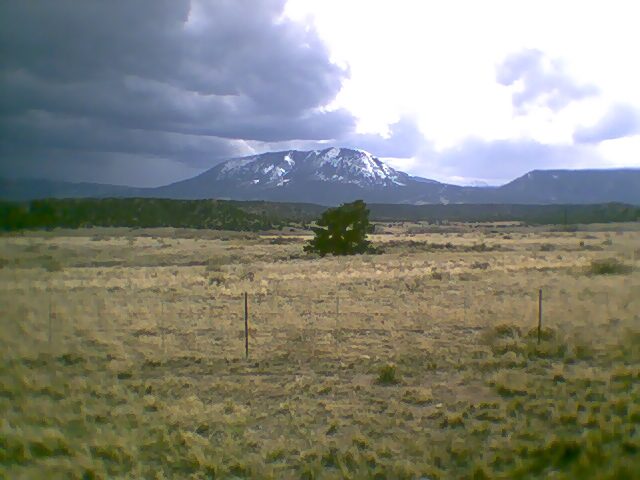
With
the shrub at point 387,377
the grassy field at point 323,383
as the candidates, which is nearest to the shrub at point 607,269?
the grassy field at point 323,383

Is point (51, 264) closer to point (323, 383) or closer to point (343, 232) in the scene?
point (343, 232)

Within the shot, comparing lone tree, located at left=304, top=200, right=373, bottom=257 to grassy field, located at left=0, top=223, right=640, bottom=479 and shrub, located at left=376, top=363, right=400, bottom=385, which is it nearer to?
grassy field, located at left=0, top=223, right=640, bottom=479

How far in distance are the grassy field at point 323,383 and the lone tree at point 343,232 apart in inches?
1026

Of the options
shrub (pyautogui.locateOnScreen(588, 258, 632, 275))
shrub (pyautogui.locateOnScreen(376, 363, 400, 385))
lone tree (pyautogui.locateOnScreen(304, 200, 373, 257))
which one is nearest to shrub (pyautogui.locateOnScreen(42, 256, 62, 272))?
lone tree (pyautogui.locateOnScreen(304, 200, 373, 257))

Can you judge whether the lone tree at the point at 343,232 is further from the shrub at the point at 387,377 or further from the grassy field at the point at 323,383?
the shrub at the point at 387,377

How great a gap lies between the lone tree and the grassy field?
85.5 feet

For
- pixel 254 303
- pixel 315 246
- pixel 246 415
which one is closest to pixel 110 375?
pixel 246 415

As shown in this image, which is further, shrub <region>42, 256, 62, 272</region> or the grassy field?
shrub <region>42, 256, 62, 272</region>

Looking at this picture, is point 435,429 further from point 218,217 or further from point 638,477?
point 218,217

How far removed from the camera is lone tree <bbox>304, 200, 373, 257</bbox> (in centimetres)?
5074

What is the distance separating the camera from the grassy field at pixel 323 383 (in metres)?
7.38

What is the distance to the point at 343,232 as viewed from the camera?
5141 cm

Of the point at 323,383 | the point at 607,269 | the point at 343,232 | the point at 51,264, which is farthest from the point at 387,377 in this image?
the point at 343,232

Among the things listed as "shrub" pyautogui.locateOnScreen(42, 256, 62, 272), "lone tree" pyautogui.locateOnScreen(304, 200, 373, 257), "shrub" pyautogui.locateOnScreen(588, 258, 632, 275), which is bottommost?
"shrub" pyautogui.locateOnScreen(42, 256, 62, 272)
